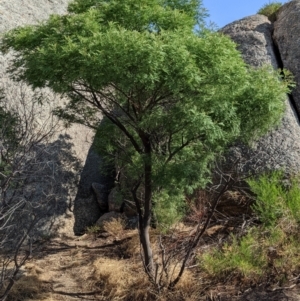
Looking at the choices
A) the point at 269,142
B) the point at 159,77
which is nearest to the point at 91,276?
the point at 159,77

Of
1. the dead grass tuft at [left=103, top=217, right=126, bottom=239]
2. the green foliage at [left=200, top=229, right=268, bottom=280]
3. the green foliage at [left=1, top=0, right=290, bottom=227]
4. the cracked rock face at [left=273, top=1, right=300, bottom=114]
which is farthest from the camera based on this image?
the cracked rock face at [left=273, top=1, right=300, bottom=114]

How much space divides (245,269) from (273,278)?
1.46ft

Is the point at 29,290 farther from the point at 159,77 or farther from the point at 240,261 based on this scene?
the point at 159,77

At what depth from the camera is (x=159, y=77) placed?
511cm

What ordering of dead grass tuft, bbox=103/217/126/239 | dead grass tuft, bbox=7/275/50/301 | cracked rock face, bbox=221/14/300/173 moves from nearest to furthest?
dead grass tuft, bbox=7/275/50/301 → cracked rock face, bbox=221/14/300/173 → dead grass tuft, bbox=103/217/126/239

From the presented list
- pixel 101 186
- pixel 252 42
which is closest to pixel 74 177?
pixel 101 186

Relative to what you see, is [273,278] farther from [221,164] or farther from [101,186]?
[101,186]

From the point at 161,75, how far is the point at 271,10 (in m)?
7.18

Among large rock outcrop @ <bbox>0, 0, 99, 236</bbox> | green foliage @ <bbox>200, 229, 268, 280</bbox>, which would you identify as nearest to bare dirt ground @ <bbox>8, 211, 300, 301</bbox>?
green foliage @ <bbox>200, 229, 268, 280</bbox>

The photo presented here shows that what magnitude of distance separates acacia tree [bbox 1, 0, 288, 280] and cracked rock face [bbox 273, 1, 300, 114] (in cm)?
359

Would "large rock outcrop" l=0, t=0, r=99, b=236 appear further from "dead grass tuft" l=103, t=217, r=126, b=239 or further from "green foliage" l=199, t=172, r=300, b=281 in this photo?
"green foliage" l=199, t=172, r=300, b=281

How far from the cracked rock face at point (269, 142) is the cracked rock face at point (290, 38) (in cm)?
19

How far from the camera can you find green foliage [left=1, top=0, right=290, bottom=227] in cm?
498

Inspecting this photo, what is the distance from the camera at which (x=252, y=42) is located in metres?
10.1
